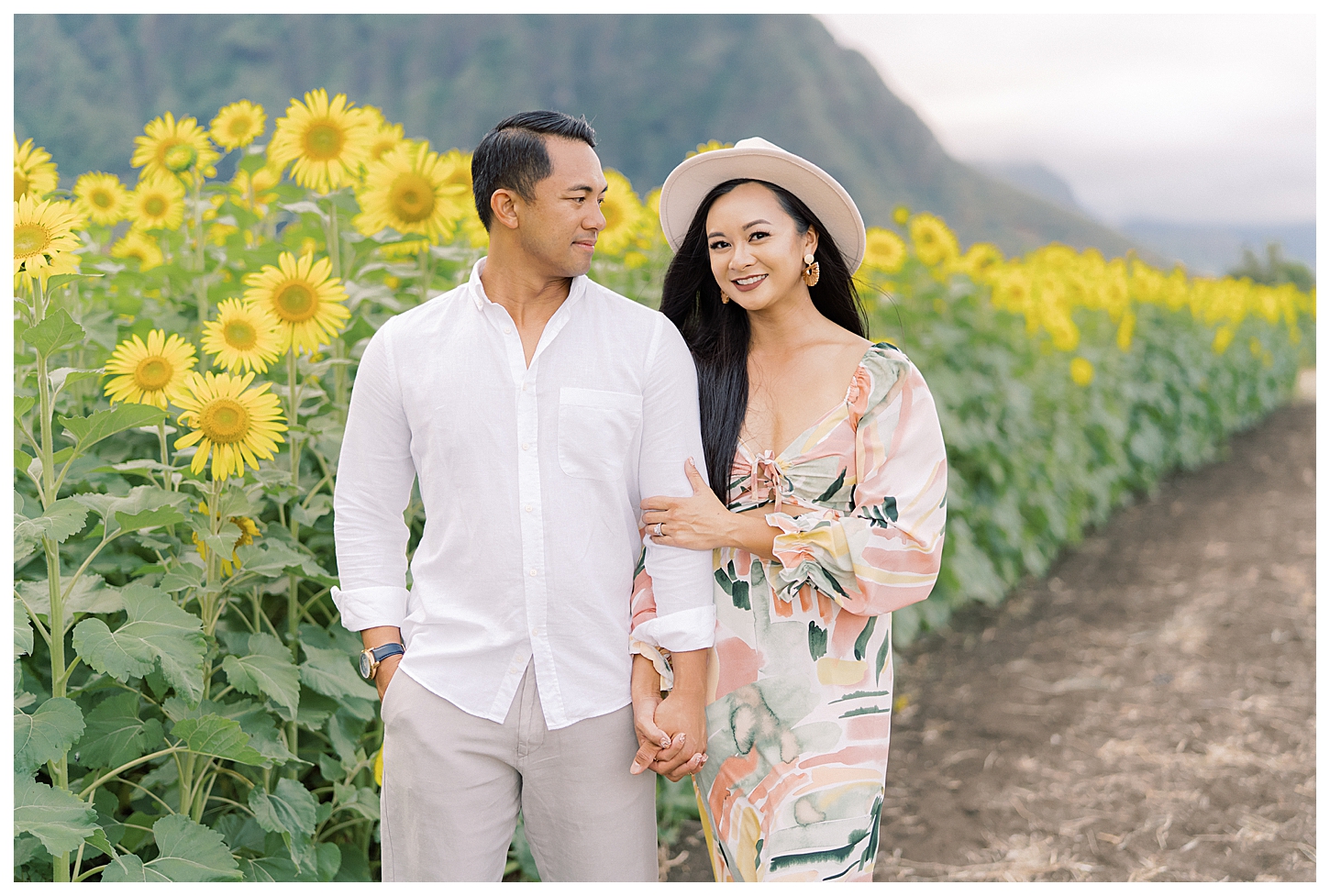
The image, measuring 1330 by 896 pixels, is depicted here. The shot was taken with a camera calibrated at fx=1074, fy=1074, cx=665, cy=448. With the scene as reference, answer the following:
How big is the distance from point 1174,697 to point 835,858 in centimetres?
343

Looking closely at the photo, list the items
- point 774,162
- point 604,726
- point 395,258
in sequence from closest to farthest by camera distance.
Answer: point 604,726 → point 774,162 → point 395,258

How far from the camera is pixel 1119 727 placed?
438cm

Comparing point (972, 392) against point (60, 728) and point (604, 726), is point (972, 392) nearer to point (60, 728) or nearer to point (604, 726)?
point (604, 726)

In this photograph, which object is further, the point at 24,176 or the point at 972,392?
the point at 972,392

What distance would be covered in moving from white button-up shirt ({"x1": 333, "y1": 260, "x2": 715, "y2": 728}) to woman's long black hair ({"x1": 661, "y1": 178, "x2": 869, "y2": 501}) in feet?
0.41

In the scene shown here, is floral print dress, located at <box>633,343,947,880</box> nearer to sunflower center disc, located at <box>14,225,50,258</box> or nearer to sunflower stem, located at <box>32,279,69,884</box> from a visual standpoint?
sunflower stem, located at <box>32,279,69,884</box>

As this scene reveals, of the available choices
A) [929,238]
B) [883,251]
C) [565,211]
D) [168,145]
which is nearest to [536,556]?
[565,211]

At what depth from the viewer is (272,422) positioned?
6.86 ft

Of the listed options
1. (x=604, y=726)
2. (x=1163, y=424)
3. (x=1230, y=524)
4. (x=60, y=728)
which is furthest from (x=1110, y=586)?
(x=60, y=728)

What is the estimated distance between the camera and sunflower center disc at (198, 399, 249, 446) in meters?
2.04

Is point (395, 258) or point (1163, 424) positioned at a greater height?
point (395, 258)

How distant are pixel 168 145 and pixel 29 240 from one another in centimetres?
93

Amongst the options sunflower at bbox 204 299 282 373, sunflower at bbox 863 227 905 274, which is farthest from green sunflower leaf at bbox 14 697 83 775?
sunflower at bbox 863 227 905 274

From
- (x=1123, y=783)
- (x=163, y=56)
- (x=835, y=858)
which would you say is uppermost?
(x=163, y=56)
